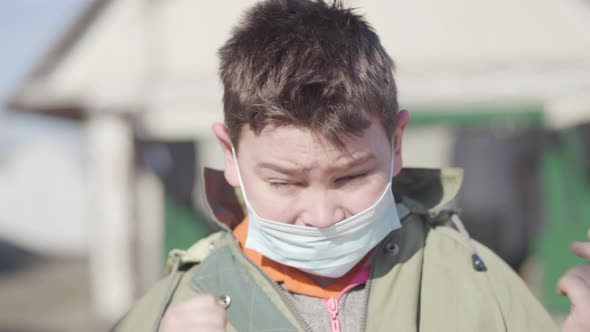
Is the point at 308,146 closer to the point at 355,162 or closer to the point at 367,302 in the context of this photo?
the point at 355,162

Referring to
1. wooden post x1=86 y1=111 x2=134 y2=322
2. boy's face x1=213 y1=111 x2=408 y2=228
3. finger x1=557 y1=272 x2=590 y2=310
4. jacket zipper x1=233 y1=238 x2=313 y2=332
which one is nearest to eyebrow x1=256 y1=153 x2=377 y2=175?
boy's face x1=213 y1=111 x2=408 y2=228

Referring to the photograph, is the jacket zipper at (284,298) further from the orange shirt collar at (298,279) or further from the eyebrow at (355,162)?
the eyebrow at (355,162)

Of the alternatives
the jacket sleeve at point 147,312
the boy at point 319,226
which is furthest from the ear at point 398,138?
the jacket sleeve at point 147,312

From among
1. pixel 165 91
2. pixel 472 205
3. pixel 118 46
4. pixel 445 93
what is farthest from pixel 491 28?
pixel 118 46

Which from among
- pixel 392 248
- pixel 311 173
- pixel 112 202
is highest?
pixel 311 173

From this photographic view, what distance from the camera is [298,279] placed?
1.87m

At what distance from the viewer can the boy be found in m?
1.70

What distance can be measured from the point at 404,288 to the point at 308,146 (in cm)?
43

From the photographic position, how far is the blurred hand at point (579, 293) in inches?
65.6

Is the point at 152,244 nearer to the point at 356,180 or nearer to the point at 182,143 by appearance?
the point at 182,143

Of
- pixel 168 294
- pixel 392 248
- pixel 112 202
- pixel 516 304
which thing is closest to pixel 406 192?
pixel 392 248

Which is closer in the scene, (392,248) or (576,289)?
(576,289)

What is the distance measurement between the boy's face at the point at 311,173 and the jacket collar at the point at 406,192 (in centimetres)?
20

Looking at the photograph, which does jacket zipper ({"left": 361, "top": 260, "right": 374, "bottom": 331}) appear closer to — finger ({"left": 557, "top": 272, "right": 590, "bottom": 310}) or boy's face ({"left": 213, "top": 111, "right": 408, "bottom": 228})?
boy's face ({"left": 213, "top": 111, "right": 408, "bottom": 228})
